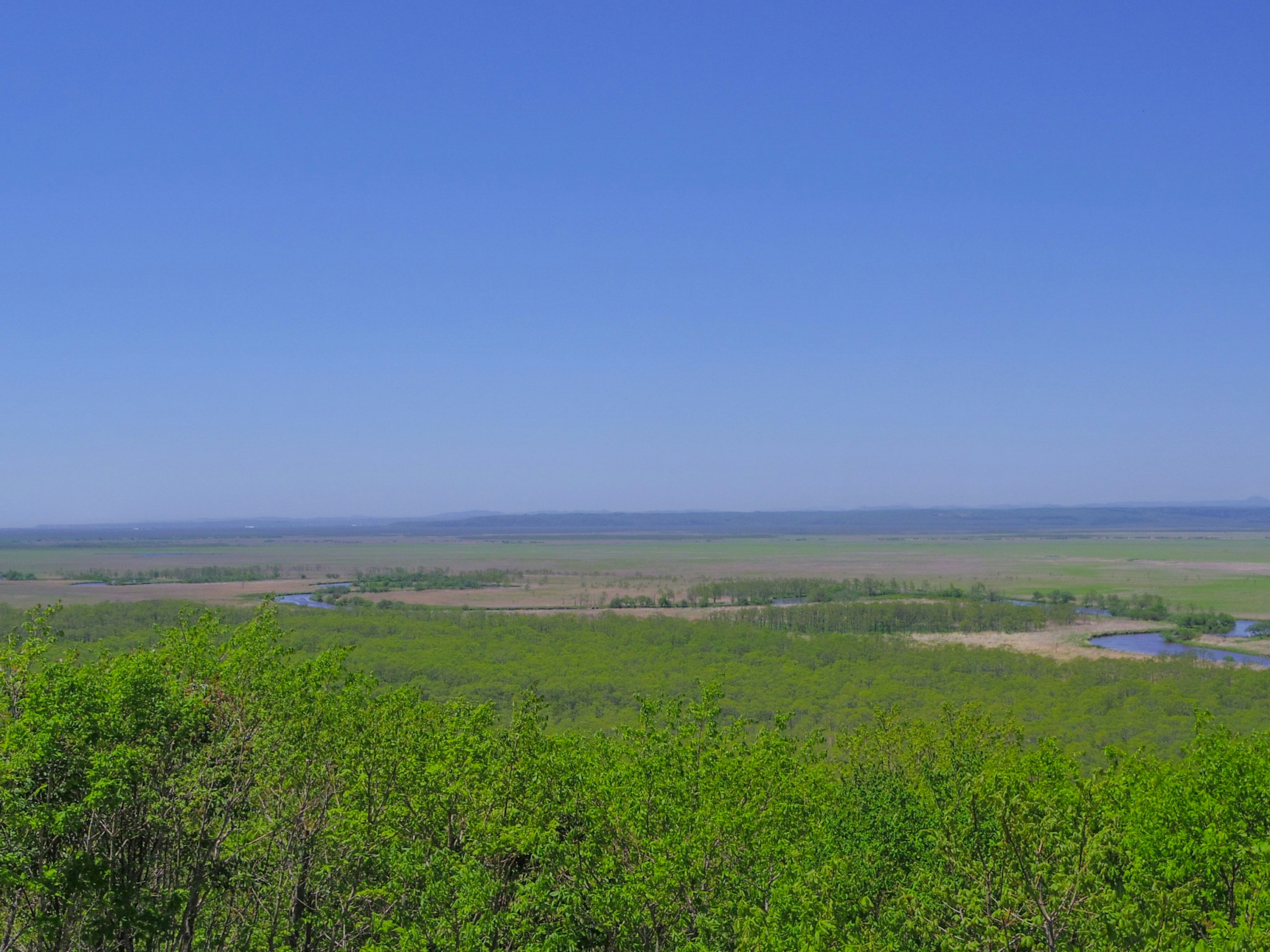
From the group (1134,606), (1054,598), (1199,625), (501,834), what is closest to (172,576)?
(1054,598)

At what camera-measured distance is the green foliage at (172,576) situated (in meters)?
171

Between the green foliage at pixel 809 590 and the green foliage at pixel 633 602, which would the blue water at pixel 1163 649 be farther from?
the green foliage at pixel 633 602

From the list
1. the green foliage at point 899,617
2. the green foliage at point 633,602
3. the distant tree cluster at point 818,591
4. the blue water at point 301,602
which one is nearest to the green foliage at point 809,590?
the distant tree cluster at point 818,591

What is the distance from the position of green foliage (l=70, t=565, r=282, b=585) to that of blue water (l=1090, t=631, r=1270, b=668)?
146257 mm

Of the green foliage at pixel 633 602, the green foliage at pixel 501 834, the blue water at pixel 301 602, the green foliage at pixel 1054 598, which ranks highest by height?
the green foliage at pixel 501 834

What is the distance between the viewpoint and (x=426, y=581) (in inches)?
7067

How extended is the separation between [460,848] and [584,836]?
220 cm

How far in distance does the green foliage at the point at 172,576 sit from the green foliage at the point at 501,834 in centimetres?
16739

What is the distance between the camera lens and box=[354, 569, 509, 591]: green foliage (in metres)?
169

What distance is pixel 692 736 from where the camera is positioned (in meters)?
17.4

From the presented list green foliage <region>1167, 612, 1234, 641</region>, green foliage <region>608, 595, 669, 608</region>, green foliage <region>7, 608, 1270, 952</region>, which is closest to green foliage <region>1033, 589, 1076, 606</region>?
green foliage <region>1167, 612, 1234, 641</region>

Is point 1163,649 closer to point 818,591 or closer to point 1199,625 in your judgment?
point 1199,625

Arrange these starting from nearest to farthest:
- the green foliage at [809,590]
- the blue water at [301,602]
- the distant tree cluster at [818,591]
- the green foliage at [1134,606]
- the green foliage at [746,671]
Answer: the green foliage at [746,671], the green foliage at [1134,606], the blue water at [301,602], the distant tree cluster at [818,591], the green foliage at [809,590]

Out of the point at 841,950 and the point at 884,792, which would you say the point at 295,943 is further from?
the point at 884,792
